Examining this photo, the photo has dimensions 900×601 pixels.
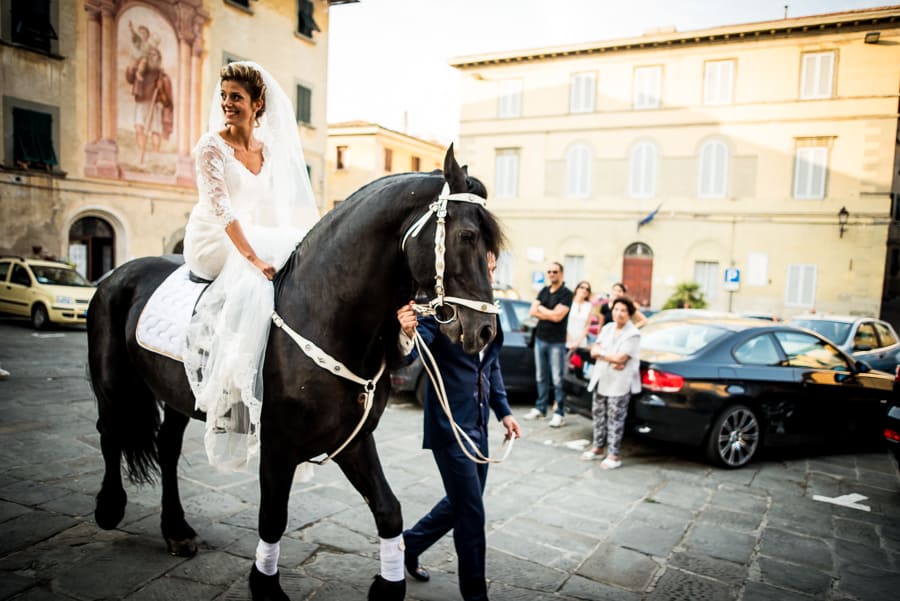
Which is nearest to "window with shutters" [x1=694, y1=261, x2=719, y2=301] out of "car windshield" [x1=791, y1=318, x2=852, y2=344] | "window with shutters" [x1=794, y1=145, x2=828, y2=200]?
"window with shutters" [x1=794, y1=145, x2=828, y2=200]

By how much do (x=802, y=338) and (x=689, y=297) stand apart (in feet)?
55.6

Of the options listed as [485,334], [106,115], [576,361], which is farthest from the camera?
[106,115]

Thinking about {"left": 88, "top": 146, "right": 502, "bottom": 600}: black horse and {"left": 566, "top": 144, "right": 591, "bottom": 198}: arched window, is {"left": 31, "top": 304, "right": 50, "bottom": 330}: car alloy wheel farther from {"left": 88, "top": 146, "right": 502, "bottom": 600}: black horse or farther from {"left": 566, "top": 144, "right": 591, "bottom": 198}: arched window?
{"left": 566, "top": 144, "right": 591, "bottom": 198}: arched window

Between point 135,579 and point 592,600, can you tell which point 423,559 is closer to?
point 592,600

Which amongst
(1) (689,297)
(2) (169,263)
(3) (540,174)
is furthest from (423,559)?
(3) (540,174)

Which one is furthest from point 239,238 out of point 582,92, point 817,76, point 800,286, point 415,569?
point 817,76

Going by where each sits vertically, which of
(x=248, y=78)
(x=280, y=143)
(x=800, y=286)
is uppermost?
(x=248, y=78)

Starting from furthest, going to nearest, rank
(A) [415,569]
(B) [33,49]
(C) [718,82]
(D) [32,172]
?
(C) [718,82] → (D) [32,172] → (B) [33,49] → (A) [415,569]

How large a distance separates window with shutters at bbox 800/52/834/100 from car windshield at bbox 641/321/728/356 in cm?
2100

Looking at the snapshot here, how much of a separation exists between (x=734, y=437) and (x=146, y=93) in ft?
59.5

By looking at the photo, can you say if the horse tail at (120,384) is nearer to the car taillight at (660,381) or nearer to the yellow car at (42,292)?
the car taillight at (660,381)

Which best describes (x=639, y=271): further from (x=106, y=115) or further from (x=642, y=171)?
(x=106, y=115)

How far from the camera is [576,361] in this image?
6.84 m

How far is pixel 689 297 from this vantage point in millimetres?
22688
